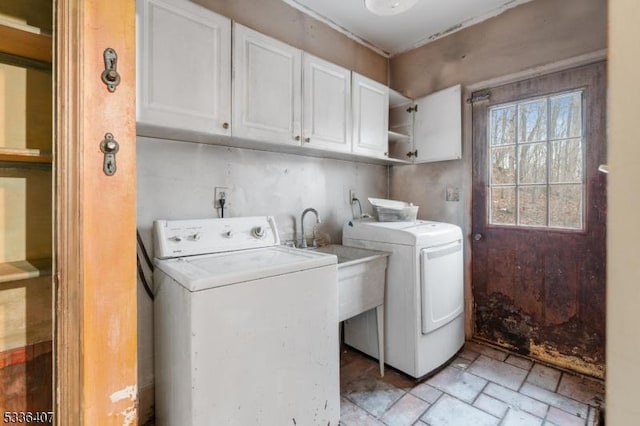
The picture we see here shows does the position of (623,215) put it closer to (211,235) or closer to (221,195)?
(211,235)

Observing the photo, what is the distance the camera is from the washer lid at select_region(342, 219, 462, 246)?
6.72 feet

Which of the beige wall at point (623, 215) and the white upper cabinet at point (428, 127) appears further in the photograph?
the white upper cabinet at point (428, 127)

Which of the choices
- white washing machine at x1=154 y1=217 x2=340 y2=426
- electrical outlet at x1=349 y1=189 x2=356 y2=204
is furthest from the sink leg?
electrical outlet at x1=349 y1=189 x2=356 y2=204

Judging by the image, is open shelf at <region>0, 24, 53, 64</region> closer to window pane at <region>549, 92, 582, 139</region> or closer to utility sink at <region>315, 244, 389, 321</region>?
utility sink at <region>315, 244, 389, 321</region>

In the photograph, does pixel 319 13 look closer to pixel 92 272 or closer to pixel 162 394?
pixel 92 272

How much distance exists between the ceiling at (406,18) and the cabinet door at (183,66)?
1030mm

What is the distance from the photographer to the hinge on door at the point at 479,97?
2.45m

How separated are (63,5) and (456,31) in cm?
280

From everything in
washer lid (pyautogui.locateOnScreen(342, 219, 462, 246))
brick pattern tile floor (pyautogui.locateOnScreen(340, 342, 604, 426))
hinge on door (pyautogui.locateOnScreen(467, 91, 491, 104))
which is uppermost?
hinge on door (pyautogui.locateOnScreen(467, 91, 491, 104))

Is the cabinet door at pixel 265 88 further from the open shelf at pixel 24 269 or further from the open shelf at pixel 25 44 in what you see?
the open shelf at pixel 24 269

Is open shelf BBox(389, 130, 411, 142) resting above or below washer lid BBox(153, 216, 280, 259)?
above

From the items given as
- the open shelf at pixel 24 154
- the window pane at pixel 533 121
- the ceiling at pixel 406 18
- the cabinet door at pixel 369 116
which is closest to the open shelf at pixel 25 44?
the open shelf at pixel 24 154

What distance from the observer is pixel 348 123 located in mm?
2303

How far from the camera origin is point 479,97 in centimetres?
248
